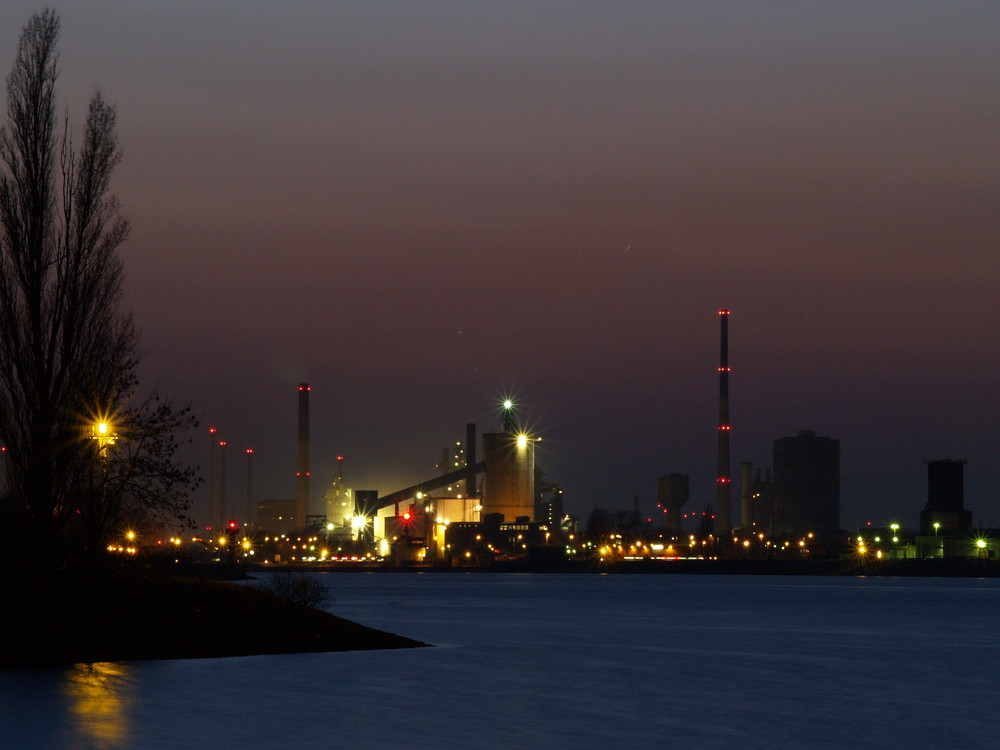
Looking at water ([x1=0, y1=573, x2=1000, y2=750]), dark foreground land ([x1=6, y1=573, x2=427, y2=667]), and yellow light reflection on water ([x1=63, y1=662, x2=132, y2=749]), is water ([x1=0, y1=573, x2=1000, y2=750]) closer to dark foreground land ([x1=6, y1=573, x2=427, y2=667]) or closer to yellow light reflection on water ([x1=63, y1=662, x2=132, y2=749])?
yellow light reflection on water ([x1=63, y1=662, x2=132, y2=749])

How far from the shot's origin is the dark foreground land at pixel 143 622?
37594 millimetres

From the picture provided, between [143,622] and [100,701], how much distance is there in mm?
8614

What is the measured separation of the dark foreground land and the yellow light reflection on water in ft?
3.19

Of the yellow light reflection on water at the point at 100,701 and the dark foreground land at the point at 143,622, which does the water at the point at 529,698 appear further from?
the dark foreground land at the point at 143,622

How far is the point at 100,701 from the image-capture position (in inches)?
1223

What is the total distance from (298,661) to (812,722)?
1526 cm

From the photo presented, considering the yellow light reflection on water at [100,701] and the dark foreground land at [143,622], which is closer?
the yellow light reflection on water at [100,701]

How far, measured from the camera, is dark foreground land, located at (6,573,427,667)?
3759cm

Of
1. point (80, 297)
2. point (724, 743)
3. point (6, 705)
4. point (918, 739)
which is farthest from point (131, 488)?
point (918, 739)

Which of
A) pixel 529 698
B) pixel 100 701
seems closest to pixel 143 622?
pixel 100 701

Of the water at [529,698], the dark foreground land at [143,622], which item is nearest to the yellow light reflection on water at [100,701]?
the water at [529,698]

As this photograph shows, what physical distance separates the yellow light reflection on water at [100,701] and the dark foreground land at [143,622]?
97cm

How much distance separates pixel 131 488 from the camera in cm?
3756

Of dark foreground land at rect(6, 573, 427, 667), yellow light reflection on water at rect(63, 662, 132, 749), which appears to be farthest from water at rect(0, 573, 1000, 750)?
dark foreground land at rect(6, 573, 427, 667)
